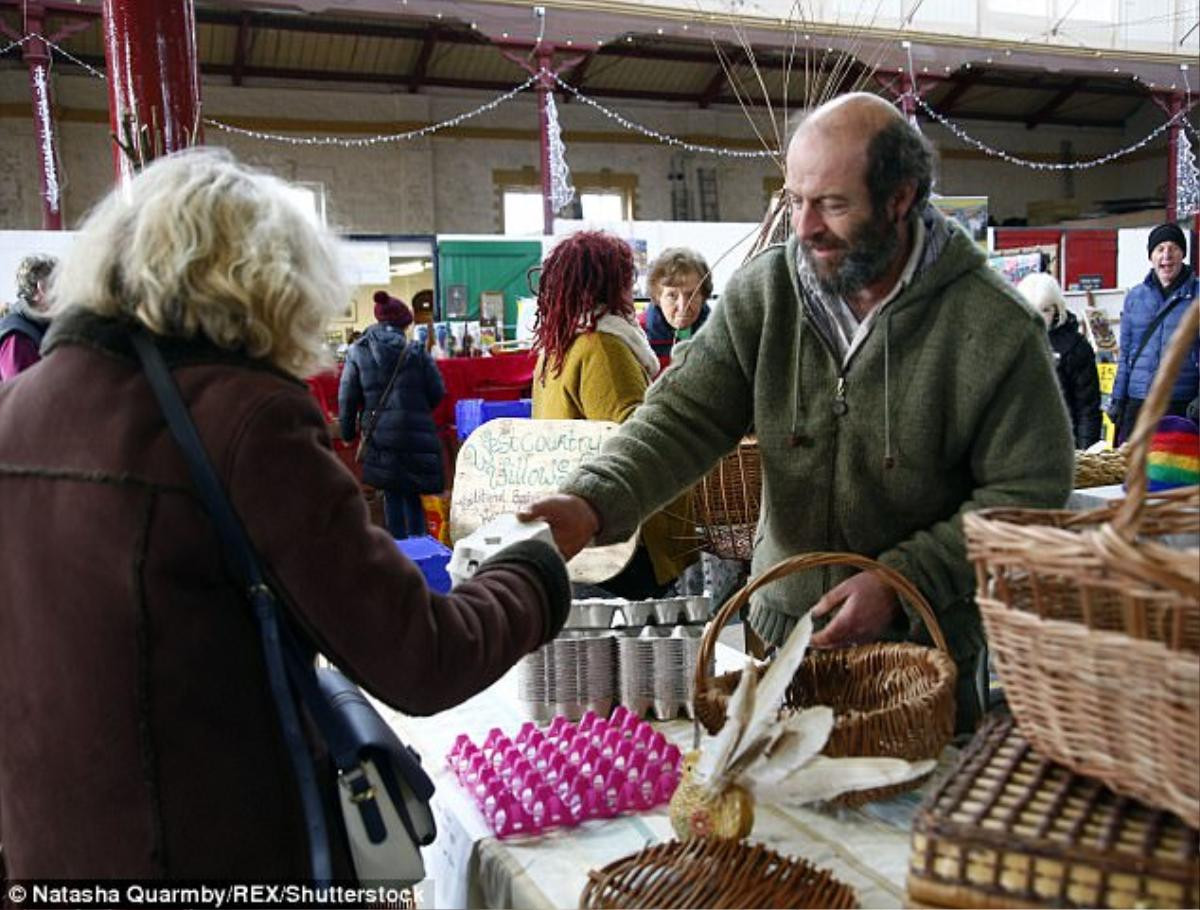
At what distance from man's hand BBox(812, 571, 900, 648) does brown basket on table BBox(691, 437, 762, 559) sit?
4.29 ft

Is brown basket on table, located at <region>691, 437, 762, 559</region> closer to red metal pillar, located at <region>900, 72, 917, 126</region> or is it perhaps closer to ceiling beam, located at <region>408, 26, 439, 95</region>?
red metal pillar, located at <region>900, 72, 917, 126</region>

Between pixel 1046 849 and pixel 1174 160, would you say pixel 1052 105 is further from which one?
pixel 1046 849

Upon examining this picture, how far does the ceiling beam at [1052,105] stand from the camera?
19500 millimetres

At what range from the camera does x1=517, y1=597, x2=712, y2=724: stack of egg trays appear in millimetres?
1623

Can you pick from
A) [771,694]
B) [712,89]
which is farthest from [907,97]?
[771,694]

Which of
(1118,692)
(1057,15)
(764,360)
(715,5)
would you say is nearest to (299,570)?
(1118,692)

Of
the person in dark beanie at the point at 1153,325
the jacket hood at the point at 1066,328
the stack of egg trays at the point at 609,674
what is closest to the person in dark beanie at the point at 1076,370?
the jacket hood at the point at 1066,328

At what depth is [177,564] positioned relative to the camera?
0.98 meters

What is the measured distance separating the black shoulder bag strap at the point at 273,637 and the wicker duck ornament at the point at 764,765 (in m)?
0.36

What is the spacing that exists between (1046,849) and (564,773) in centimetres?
67

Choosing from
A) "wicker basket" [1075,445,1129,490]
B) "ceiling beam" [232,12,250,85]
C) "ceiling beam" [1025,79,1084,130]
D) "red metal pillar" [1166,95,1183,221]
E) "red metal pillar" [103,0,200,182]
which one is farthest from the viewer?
"ceiling beam" [1025,79,1084,130]

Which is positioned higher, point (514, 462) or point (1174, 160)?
point (1174, 160)

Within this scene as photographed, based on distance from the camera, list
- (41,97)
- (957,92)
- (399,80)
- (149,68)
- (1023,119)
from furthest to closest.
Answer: (1023,119)
(957,92)
(399,80)
(41,97)
(149,68)

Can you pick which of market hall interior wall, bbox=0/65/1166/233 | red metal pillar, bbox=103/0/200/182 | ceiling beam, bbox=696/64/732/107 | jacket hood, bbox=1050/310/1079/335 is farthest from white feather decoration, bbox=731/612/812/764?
ceiling beam, bbox=696/64/732/107
